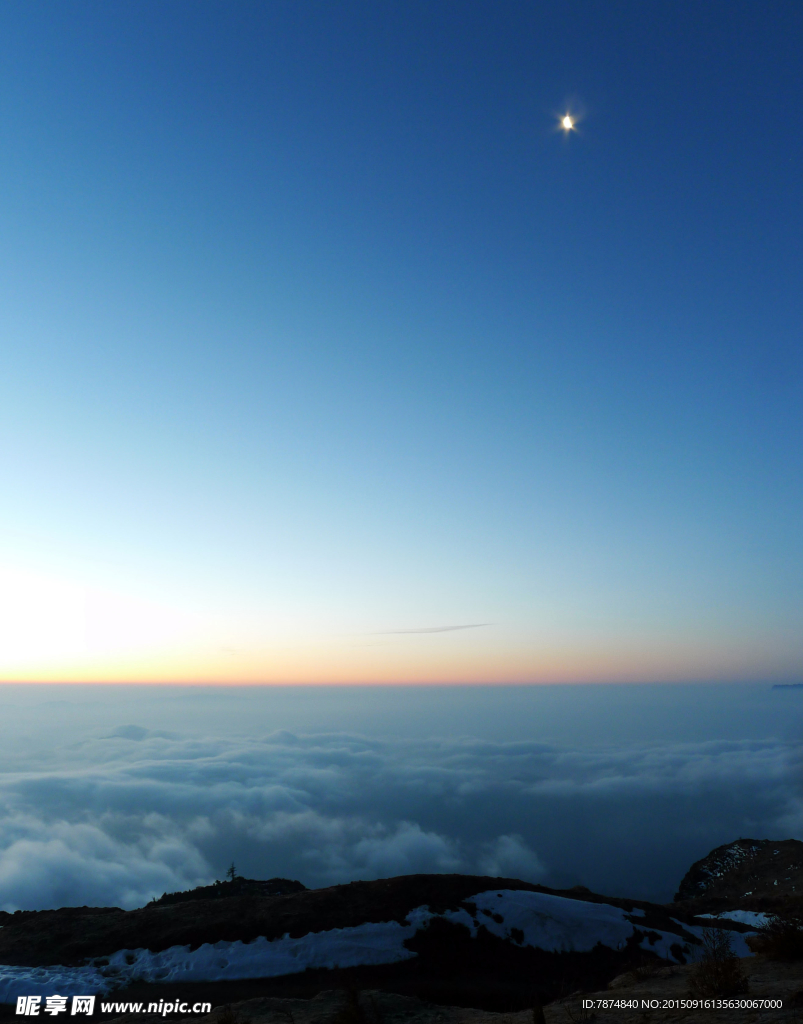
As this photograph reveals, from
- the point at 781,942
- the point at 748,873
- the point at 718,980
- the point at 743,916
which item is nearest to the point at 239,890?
the point at 743,916

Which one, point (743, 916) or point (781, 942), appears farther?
point (743, 916)

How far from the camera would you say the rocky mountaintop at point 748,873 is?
60375 millimetres

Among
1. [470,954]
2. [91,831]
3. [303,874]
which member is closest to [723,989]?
[470,954]

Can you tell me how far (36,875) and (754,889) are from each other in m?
153

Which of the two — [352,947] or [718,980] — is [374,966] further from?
[718,980]

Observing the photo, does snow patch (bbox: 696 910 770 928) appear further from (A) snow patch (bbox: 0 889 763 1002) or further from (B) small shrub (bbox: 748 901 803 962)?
(B) small shrub (bbox: 748 901 803 962)

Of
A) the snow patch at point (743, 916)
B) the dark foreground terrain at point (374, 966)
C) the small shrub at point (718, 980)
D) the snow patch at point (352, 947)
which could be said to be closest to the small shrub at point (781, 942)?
the dark foreground terrain at point (374, 966)

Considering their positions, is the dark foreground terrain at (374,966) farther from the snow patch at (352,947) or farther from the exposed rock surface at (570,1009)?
the snow patch at (352,947)

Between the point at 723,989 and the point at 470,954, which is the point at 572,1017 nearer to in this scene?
the point at 723,989

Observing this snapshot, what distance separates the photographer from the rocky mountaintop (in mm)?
60375

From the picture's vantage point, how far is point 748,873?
67500mm

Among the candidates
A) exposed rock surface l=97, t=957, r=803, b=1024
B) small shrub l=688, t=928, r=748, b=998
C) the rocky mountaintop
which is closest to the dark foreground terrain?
exposed rock surface l=97, t=957, r=803, b=1024

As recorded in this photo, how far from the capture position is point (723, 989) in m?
11.7

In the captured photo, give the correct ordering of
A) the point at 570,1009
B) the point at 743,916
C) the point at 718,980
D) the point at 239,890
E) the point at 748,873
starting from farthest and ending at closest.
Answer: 1. the point at 748,873
2. the point at 239,890
3. the point at 743,916
4. the point at 570,1009
5. the point at 718,980
